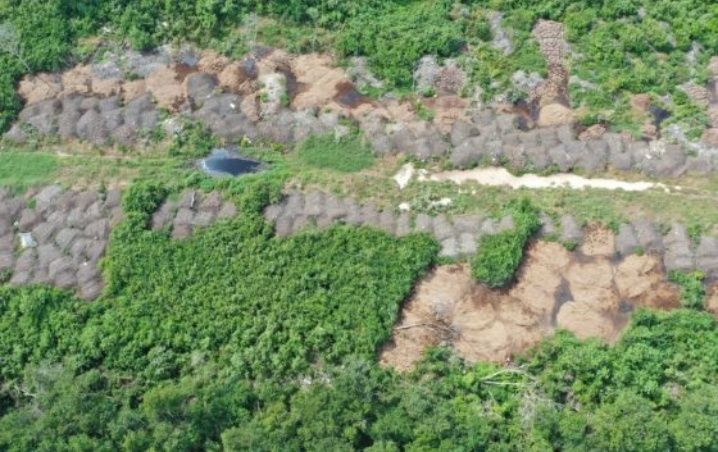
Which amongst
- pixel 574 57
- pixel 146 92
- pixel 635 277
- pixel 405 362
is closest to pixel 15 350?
pixel 146 92

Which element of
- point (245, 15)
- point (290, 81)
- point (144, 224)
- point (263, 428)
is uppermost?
point (245, 15)

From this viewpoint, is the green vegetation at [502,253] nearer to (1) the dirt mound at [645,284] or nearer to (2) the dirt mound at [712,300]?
(1) the dirt mound at [645,284]

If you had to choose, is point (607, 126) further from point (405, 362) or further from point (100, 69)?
point (100, 69)

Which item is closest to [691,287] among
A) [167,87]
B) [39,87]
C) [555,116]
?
[555,116]

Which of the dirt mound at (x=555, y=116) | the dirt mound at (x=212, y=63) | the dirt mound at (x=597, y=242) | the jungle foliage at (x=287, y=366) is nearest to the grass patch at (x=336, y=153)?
the jungle foliage at (x=287, y=366)

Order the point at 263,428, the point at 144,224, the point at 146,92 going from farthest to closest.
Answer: the point at 146,92 < the point at 144,224 < the point at 263,428

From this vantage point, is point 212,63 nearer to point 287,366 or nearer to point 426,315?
point 287,366

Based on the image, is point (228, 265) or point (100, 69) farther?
point (100, 69)
